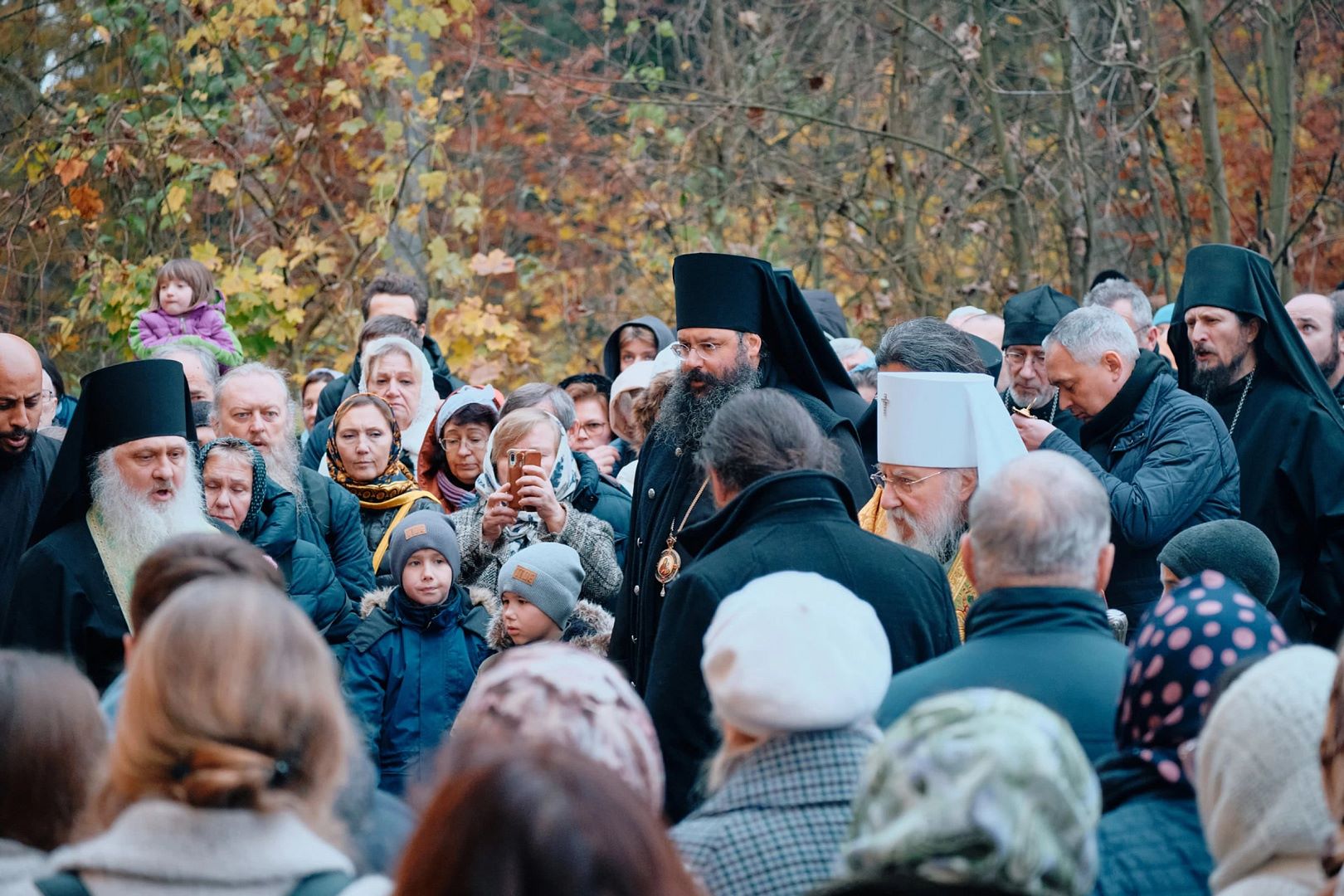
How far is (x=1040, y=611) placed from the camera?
10.7 ft

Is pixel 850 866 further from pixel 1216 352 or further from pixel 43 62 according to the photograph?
pixel 43 62

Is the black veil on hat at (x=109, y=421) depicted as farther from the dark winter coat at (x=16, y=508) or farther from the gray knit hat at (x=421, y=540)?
the gray knit hat at (x=421, y=540)

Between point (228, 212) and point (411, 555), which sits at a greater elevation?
point (228, 212)

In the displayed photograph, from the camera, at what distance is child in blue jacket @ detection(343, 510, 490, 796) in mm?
5520

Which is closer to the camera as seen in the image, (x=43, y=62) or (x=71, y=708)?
(x=71, y=708)

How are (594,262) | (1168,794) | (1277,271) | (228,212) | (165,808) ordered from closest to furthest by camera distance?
(165,808), (1168,794), (1277,271), (228,212), (594,262)

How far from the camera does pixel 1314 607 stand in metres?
6.19

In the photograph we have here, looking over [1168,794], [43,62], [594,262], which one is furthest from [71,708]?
[594,262]

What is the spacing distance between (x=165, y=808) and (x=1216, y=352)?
5278mm

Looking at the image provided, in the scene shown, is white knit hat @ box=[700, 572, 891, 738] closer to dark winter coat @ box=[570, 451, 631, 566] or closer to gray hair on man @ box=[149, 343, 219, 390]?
dark winter coat @ box=[570, 451, 631, 566]

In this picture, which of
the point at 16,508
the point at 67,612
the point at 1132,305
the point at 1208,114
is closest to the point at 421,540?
the point at 67,612

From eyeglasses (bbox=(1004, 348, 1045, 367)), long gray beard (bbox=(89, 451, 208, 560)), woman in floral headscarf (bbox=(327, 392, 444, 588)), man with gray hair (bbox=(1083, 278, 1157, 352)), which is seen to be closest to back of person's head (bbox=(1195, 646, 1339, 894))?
long gray beard (bbox=(89, 451, 208, 560))

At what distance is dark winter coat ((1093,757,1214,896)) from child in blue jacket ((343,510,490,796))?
10.3 ft

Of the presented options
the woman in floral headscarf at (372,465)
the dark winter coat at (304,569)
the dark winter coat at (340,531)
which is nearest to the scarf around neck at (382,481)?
the woman in floral headscarf at (372,465)
